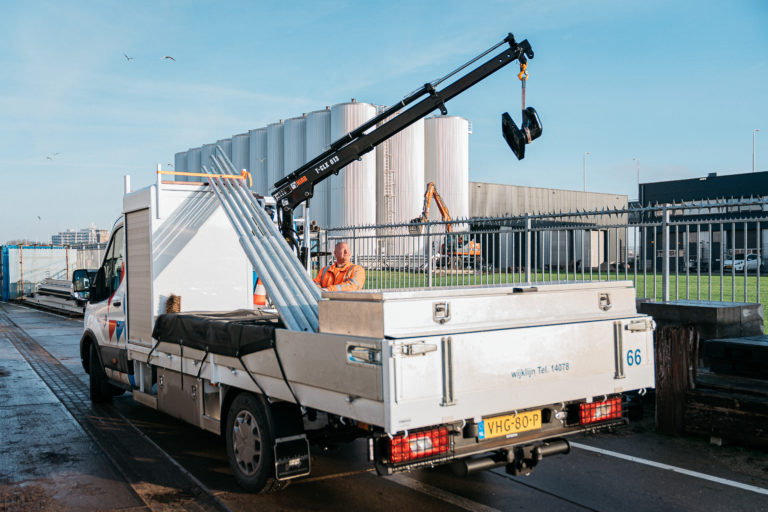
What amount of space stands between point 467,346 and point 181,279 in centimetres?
431

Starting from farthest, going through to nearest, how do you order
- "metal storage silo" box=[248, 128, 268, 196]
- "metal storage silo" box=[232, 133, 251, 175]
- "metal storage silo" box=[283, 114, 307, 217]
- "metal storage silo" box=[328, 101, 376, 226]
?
"metal storage silo" box=[232, 133, 251, 175] < "metal storage silo" box=[248, 128, 268, 196] < "metal storage silo" box=[283, 114, 307, 217] < "metal storage silo" box=[328, 101, 376, 226]

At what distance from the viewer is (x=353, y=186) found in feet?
132

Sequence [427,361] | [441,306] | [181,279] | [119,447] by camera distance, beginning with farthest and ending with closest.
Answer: [181,279]
[119,447]
[441,306]
[427,361]

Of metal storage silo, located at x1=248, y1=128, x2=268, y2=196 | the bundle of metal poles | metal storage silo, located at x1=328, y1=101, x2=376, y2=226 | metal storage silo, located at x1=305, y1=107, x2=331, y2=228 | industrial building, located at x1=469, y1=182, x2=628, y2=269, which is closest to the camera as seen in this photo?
the bundle of metal poles

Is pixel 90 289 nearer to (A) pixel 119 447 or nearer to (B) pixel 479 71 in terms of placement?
(A) pixel 119 447

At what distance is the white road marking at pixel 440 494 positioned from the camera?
4727mm

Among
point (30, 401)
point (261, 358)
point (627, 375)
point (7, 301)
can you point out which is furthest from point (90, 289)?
point (7, 301)

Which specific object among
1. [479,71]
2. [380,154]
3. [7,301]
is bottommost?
[7,301]

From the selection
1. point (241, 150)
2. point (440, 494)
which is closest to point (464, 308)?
point (440, 494)

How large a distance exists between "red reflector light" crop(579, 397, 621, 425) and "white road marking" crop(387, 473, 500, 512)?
0.95 meters

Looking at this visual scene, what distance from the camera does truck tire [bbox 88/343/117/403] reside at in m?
8.44

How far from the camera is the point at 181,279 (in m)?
7.14

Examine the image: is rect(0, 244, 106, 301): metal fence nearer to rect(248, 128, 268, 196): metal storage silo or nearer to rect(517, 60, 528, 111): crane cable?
rect(248, 128, 268, 196): metal storage silo

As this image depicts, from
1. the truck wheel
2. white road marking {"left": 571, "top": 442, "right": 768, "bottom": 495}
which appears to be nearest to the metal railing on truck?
white road marking {"left": 571, "top": 442, "right": 768, "bottom": 495}
